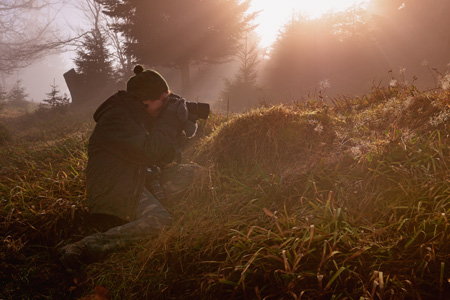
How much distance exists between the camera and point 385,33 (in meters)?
15.2

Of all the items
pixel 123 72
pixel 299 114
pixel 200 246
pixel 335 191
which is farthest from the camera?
pixel 123 72

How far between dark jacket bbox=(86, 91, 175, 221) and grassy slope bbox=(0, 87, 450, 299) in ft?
1.49

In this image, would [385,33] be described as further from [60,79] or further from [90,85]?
[60,79]

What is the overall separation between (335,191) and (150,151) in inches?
75.4

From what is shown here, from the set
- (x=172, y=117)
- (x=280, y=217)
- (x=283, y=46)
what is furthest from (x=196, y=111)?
(x=283, y=46)

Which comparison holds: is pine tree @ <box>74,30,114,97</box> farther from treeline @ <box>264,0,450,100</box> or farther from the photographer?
the photographer

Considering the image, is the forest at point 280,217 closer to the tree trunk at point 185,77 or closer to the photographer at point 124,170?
A: the photographer at point 124,170

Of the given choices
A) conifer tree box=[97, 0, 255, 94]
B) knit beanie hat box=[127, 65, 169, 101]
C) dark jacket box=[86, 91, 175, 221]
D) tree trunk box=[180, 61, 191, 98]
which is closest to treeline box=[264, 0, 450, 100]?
conifer tree box=[97, 0, 255, 94]

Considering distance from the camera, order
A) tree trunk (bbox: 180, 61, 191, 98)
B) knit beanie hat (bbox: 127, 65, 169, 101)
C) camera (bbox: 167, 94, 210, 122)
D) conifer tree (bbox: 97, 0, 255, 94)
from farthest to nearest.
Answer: tree trunk (bbox: 180, 61, 191, 98) < conifer tree (bbox: 97, 0, 255, 94) < camera (bbox: 167, 94, 210, 122) < knit beanie hat (bbox: 127, 65, 169, 101)

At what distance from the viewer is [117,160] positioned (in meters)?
2.57

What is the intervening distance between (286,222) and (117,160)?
5.82 ft

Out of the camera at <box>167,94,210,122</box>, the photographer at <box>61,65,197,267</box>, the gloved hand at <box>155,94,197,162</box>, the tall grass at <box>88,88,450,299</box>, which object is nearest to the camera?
the tall grass at <box>88,88,450,299</box>

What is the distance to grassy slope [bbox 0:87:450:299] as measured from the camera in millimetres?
1596

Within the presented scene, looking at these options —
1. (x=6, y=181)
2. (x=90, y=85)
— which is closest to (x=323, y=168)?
(x=6, y=181)
